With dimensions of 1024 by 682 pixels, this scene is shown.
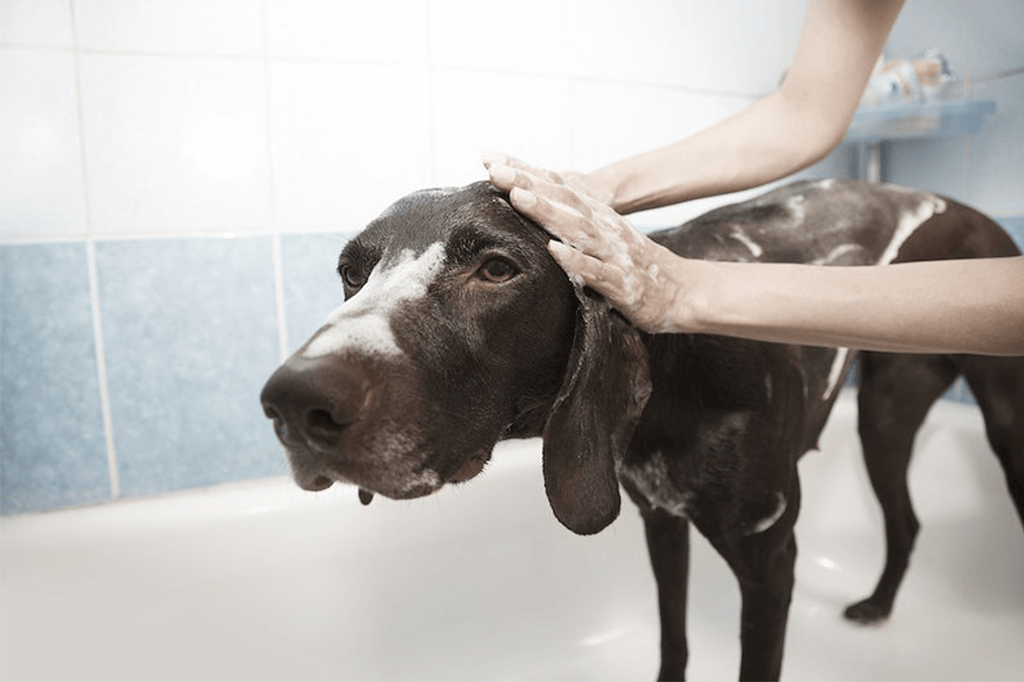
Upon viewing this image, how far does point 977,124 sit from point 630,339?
69.2 inches

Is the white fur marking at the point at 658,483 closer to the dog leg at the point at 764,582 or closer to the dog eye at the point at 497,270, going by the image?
the dog leg at the point at 764,582

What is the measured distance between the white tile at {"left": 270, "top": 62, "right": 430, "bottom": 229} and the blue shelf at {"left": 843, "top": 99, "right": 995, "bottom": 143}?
1.21m

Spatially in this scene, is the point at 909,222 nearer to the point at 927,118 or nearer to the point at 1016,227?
the point at 927,118

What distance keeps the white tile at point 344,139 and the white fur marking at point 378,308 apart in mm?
976

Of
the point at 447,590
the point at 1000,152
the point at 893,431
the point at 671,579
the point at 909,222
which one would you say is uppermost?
the point at 1000,152

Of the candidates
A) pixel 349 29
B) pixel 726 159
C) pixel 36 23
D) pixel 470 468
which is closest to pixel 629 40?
pixel 349 29

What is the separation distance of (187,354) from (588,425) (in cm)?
118

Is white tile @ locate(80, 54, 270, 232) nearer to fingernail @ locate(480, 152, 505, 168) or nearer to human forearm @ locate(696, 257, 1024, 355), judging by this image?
fingernail @ locate(480, 152, 505, 168)

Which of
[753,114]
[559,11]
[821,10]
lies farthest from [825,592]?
[559,11]

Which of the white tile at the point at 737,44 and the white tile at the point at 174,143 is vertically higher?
the white tile at the point at 737,44

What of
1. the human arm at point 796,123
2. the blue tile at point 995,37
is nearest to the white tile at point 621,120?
the human arm at point 796,123

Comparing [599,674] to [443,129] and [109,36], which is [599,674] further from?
[109,36]

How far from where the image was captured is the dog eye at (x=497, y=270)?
2.89 ft

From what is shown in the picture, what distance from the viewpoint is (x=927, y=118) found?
209 centimetres
